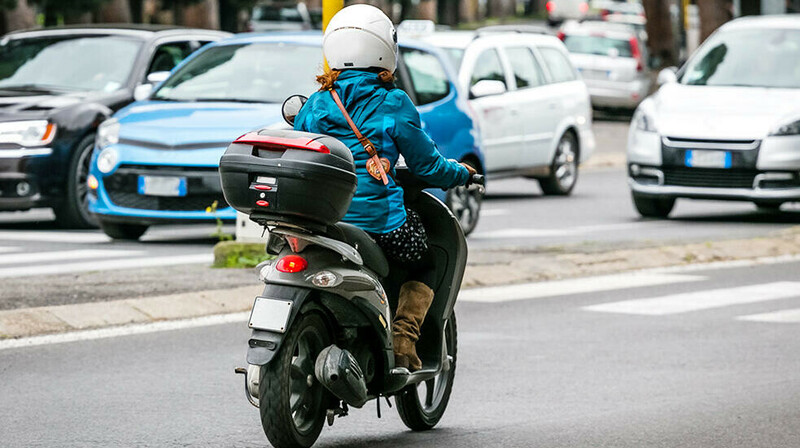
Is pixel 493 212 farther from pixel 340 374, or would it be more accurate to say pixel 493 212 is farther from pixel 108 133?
pixel 340 374

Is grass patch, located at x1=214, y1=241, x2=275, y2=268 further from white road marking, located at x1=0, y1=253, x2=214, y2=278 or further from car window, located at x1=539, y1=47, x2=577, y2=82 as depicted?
car window, located at x1=539, y1=47, x2=577, y2=82

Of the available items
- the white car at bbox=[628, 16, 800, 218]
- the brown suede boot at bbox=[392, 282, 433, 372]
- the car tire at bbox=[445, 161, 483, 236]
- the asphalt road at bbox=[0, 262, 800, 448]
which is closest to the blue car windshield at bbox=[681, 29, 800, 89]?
the white car at bbox=[628, 16, 800, 218]

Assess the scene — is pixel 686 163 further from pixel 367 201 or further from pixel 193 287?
pixel 367 201

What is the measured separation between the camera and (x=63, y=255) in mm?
12414

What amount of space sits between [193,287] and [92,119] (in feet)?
16.3

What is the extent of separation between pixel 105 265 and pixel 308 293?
20.2ft

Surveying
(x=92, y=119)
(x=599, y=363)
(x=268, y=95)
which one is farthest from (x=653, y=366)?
(x=92, y=119)

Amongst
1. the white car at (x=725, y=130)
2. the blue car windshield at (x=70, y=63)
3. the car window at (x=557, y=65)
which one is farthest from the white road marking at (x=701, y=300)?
the car window at (x=557, y=65)

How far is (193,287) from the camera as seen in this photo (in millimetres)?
10000

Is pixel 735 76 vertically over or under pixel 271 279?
under

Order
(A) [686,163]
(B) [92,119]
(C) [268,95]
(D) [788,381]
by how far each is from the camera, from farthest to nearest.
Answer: (A) [686,163], (B) [92,119], (C) [268,95], (D) [788,381]

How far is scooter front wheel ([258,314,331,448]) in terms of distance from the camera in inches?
221

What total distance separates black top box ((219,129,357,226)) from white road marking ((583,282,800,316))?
4.70 meters

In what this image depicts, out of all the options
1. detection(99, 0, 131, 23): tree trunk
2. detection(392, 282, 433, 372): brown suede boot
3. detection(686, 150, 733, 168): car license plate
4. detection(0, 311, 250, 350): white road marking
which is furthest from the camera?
detection(99, 0, 131, 23): tree trunk
